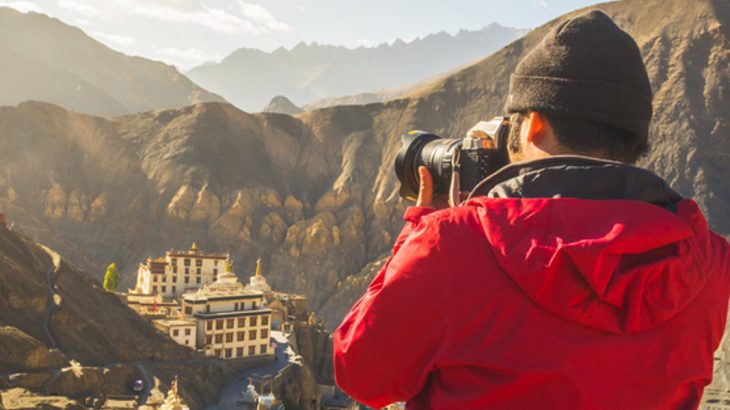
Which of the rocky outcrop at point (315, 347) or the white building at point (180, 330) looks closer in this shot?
the white building at point (180, 330)

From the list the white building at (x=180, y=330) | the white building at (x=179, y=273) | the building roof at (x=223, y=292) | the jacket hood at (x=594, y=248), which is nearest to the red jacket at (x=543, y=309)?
the jacket hood at (x=594, y=248)

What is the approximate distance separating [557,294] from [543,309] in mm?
78

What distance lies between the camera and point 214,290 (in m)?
36.0

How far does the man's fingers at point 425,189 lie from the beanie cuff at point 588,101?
1.72 feet

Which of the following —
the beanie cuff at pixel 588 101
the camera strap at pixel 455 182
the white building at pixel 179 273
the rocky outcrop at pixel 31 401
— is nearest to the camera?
the beanie cuff at pixel 588 101

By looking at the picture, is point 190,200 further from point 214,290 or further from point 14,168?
point 214,290

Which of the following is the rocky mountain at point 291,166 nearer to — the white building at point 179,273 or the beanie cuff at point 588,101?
the white building at point 179,273

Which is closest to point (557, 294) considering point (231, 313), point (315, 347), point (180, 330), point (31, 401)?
point (31, 401)

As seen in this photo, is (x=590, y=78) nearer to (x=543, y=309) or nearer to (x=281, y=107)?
(x=543, y=309)

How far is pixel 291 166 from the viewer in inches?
3044

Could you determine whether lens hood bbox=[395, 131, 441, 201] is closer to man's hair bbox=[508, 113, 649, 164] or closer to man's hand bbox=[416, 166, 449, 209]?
man's hand bbox=[416, 166, 449, 209]

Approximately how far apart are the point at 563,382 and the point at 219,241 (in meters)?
63.8

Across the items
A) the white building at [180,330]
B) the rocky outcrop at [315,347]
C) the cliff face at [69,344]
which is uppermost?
the cliff face at [69,344]

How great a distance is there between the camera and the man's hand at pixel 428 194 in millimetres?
2918
